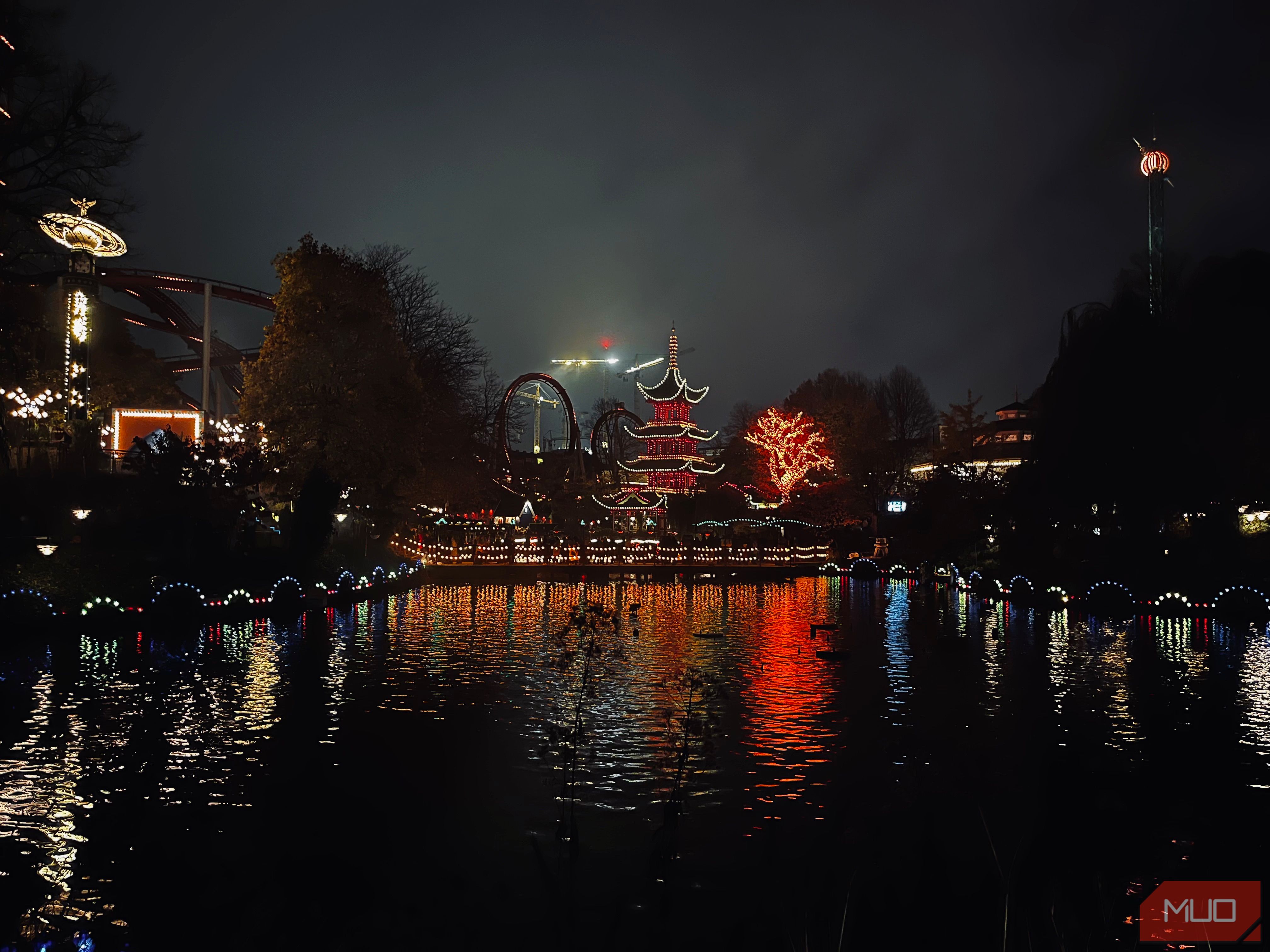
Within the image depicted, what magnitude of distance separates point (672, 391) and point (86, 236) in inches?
2065

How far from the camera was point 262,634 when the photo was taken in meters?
19.9

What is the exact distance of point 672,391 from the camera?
262 feet

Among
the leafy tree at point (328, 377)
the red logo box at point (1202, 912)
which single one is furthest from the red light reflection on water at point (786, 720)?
the leafy tree at point (328, 377)

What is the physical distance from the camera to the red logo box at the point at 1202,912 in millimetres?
6188

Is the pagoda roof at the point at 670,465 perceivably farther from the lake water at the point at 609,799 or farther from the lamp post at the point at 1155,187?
the lake water at the point at 609,799

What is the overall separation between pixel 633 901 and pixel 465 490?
141 ft

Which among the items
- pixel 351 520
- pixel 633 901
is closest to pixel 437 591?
Answer: pixel 351 520

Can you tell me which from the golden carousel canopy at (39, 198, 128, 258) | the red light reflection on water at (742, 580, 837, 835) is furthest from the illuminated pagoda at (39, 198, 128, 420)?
the red light reflection on water at (742, 580, 837, 835)

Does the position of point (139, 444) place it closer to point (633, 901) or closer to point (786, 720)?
point (786, 720)

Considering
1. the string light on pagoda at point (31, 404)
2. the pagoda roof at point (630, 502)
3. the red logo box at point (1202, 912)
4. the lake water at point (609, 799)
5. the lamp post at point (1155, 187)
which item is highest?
the lamp post at point (1155, 187)

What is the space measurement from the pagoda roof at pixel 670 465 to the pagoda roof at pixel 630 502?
132 inches

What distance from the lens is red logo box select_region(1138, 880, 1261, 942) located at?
6.19 m

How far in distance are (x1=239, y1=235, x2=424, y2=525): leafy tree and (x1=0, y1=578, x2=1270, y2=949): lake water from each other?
16713 mm

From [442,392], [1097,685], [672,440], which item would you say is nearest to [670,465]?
[672,440]
